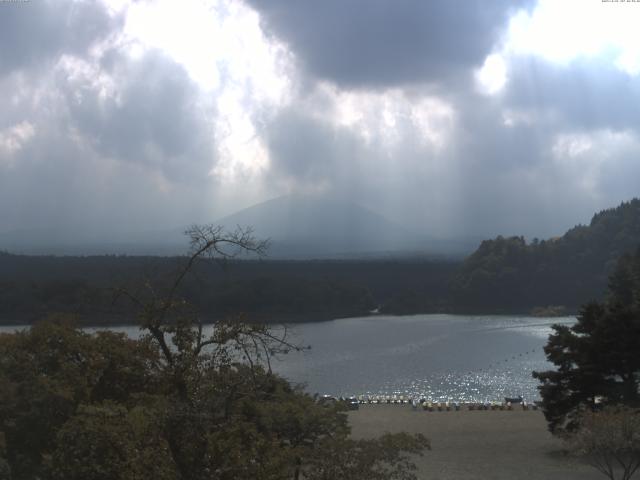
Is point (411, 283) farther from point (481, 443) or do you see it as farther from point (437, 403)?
point (481, 443)

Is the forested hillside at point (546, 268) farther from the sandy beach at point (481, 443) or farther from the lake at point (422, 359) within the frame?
the sandy beach at point (481, 443)

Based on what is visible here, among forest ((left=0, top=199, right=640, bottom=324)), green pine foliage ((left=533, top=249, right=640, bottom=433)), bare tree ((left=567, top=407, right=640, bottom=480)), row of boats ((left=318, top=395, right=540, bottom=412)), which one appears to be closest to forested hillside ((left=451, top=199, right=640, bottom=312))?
forest ((left=0, top=199, right=640, bottom=324))

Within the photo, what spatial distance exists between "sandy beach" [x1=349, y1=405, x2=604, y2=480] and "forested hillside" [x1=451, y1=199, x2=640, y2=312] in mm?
37743

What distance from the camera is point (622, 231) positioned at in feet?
199

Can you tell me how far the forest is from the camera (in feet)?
148

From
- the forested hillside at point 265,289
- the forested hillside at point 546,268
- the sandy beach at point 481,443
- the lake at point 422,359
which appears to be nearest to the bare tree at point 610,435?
the sandy beach at point 481,443

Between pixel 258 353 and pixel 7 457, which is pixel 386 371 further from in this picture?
pixel 258 353

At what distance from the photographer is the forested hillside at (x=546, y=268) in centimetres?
5478

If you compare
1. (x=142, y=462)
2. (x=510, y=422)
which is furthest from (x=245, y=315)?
(x=510, y=422)

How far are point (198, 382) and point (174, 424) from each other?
13.7 inches

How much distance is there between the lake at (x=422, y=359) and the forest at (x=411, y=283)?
20.9ft

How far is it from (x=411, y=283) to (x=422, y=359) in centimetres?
3459

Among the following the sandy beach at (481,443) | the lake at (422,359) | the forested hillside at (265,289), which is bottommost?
the lake at (422,359)

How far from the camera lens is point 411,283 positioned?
63219 millimetres
